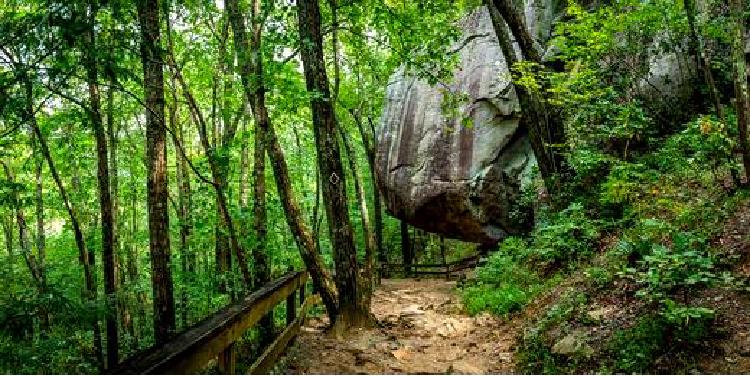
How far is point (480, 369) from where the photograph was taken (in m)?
6.83

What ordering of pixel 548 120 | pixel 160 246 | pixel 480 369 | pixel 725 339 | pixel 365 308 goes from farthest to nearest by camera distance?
pixel 548 120 < pixel 365 308 < pixel 160 246 < pixel 480 369 < pixel 725 339

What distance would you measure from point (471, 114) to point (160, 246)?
13.1 meters

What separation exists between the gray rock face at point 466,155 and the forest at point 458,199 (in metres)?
0.10

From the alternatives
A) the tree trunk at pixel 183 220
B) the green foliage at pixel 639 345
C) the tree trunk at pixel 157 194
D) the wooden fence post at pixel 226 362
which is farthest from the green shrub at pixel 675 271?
the tree trunk at pixel 183 220

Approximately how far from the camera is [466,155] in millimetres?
18438

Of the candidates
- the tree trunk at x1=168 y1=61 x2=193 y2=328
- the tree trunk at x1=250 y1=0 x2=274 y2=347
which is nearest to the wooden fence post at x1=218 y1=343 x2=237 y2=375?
the tree trunk at x1=250 y1=0 x2=274 y2=347

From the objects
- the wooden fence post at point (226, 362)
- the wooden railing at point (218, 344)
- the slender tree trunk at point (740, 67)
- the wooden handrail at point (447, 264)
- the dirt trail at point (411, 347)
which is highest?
the slender tree trunk at point (740, 67)

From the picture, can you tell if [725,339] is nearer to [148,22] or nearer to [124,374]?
[124,374]

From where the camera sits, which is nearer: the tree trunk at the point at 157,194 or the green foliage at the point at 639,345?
the green foliage at the point at 639,345

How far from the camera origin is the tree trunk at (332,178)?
796cm

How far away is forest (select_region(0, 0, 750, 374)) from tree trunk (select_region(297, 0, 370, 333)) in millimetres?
29

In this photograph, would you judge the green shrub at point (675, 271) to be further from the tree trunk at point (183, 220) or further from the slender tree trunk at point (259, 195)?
the tree trunk at point (183, 220)

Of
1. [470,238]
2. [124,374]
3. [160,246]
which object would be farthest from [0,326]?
[470,238]

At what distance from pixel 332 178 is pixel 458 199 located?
10895 millimetres
